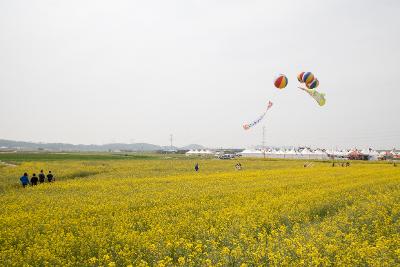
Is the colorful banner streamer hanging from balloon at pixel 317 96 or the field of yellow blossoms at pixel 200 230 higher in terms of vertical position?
the colorful banner streamer hanging from balloon at pixel 317 96

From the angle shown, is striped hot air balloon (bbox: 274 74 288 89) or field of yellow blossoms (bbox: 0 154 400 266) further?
striped hot air balloon (bbox: 274 74 288 89)

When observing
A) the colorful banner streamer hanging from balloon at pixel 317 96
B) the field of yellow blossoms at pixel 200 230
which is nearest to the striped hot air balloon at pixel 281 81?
the colorful banner streamer hanging from balloon at pixel 317 96

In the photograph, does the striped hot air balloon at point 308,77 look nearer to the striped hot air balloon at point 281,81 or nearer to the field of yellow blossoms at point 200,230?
the striped hot air balloon at point 281,81

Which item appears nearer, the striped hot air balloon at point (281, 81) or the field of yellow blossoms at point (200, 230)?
the field of yellow blossoms at point (200, 230)

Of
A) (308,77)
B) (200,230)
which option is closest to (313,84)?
(308,77)

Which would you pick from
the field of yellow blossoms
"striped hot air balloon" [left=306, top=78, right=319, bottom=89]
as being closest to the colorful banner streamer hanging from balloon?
"striped hot air balloon" [left=306, top=78, right=319, bottom=89]

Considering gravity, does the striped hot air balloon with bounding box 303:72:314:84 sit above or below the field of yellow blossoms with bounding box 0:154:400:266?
above

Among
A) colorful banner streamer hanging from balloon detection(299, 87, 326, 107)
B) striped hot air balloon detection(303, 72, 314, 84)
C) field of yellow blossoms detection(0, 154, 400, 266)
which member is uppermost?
striped hot air balloon detection(303, 72, 314, 84)

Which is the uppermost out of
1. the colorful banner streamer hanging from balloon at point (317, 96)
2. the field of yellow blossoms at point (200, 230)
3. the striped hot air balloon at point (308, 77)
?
the striped hot air balloon at point (308, 77)

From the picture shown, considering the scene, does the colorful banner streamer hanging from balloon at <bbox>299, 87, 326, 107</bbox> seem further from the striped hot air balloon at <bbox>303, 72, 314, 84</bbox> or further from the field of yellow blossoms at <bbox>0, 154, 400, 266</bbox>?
the field of yellow blossoms at <bbox>0, 154, 400, 266</bbox>

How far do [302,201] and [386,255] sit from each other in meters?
9.47

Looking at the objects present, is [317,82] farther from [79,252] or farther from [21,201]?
[79,252]

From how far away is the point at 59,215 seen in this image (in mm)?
14586

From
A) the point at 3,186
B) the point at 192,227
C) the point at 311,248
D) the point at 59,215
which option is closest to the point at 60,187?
the point at 3,186
